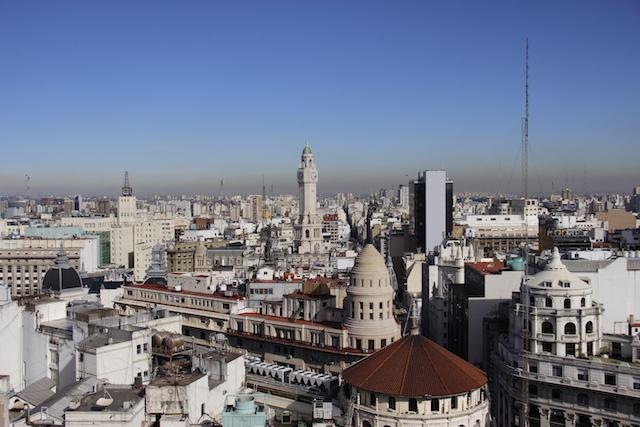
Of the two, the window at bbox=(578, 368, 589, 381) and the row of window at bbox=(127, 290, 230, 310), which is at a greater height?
the row of window at bbox=(127, 290, 230, 310)

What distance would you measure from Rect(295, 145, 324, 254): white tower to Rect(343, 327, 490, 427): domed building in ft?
242

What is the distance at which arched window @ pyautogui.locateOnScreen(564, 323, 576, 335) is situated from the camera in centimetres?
3491

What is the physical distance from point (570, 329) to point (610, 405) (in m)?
3.96

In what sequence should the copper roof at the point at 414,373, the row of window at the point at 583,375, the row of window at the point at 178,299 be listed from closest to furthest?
the copper roof at the point at 414,373 → the row of window at the point at 583,375 → the row of window at the point at 178,299

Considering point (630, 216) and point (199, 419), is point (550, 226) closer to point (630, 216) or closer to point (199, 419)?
point (630, 216)

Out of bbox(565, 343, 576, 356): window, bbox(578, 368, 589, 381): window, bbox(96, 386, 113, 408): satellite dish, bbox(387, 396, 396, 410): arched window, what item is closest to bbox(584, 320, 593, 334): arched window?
bbox(565, 343, 576, 356): window

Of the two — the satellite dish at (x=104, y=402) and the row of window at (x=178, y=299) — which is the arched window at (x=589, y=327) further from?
the row of window at (x=178, y=299)

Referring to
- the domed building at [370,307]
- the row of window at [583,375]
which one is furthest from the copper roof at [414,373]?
the domed building at [370,307]

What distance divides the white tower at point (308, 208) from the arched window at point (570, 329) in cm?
7052

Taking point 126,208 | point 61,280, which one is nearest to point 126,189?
point 126,208

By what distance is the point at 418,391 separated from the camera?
28.8 meters

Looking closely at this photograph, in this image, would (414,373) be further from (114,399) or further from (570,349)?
(114,399)

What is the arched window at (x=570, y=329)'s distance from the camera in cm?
3491

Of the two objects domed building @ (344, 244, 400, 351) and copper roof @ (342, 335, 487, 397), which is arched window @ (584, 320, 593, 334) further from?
domed building @ (344, 244, 400, 351)
